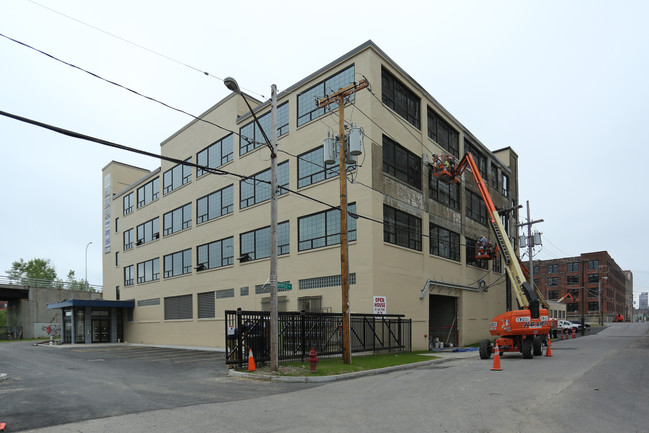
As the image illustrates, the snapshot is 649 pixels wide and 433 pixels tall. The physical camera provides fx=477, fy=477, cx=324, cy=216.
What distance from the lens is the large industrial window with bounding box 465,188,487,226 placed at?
37.2 m

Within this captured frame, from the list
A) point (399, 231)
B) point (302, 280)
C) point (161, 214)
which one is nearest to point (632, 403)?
point (399, 231)

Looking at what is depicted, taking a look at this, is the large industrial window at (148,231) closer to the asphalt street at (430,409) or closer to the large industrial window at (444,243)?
the large industrial window at (444,243)

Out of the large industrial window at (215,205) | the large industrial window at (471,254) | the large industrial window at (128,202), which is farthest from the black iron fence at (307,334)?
the large industrial window at (128,202)

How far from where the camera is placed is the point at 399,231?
27.2 metres

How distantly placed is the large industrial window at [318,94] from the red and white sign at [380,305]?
10935 mm

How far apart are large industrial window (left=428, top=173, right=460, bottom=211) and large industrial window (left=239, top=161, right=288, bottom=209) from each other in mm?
9530

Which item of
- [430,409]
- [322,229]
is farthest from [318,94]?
[430,409]

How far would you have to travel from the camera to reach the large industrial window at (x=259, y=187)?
3030cm

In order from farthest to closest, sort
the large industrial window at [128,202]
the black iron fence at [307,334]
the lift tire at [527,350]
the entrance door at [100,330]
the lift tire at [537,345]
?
1. the large industrial window at [128,202]
2. the entrance door at [100,330]
3. the lift tire at [537,345]
4. the lift tire at [527,350]
5. the black iron fence at [307,334]

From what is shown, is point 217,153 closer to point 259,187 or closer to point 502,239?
point 259,187

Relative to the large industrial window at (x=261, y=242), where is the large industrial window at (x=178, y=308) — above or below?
below

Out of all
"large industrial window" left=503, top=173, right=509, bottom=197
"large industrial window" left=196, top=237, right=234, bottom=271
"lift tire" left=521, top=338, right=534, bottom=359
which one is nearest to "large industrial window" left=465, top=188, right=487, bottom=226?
"large industrial window" left=503, top=173, right=509, bottom=197

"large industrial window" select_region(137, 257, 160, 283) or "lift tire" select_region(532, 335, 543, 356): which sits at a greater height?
"large industrial window" select_region(137, 257, 160, 283)

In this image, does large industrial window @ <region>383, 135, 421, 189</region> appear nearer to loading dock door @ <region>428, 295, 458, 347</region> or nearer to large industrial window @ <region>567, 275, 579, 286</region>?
loading dock door @ <region>428, 295, 458, 347</region>
